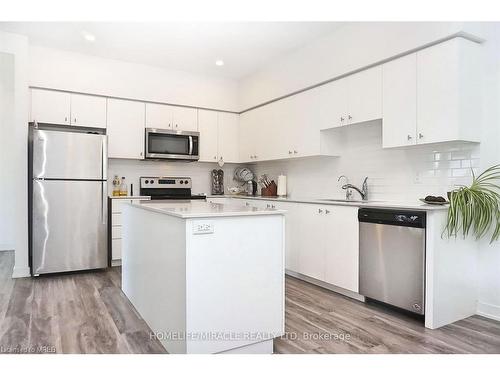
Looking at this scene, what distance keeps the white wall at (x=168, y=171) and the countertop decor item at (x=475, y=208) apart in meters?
3.64

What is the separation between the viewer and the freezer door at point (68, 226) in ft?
12.9

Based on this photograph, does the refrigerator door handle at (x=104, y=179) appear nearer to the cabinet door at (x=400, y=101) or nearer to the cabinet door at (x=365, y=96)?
the cabinet door at (x=365, y=96)

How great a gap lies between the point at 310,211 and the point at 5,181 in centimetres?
467

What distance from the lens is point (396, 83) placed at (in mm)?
3160

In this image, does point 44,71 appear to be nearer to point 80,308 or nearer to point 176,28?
point 176,28

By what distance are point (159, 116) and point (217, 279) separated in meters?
3.48

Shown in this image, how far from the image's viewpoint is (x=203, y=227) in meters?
1.97

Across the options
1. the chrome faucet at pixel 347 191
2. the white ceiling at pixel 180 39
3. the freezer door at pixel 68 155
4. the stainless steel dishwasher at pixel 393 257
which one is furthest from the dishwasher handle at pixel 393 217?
the freezer door at pixel 68 155

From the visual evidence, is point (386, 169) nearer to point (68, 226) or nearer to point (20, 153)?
point (68, 226)

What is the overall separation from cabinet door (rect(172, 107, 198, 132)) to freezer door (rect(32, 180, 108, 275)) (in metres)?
1.44

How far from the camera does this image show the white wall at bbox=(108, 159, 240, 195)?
16.2ft

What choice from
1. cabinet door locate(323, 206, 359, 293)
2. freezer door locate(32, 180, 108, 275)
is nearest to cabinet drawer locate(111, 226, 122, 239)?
freezer door locate(32, 180, 108, 275)

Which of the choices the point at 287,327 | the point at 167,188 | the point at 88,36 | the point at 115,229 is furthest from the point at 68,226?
the point at 287,327

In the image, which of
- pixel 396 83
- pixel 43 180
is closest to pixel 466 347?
pixel 396 83
